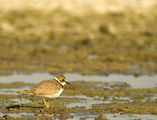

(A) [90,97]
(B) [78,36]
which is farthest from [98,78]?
(B) [78,36]

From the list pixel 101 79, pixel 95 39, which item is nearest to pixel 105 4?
pixel 95 39

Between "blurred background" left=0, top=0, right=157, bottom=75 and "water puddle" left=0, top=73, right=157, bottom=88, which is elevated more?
"blurred background" left=0, top=0, right=157, bottom=75

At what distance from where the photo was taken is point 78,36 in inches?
990

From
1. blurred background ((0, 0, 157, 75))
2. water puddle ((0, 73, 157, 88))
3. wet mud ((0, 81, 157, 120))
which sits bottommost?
wet mud ((0, 81, 157, 120))

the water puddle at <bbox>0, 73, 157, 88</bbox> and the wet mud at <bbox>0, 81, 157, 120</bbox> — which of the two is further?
the water puddle at <bbox>0, 73, 157, 88</bbox>

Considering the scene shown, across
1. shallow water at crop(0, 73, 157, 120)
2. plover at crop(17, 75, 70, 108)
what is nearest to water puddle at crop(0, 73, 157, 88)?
shallow water at crop(0, 73, 157, 120)

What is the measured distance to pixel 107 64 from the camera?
58.7ft

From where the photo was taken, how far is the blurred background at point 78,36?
17.7 m

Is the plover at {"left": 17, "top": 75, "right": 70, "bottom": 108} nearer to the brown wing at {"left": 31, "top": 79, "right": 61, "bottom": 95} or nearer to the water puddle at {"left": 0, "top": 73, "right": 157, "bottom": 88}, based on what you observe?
the brown wing at {"left": 31, "top": 79, "right": 61, "bottom": 95}

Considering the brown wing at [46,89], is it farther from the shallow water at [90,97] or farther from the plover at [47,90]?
the shallow water at [90,97]

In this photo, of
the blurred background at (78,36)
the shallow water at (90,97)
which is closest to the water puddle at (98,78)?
the shallow water at (90,97)

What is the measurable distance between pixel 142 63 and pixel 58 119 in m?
8.80

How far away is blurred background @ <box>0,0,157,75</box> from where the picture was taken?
58.2 feet

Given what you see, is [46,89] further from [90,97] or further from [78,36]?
[78,36]
